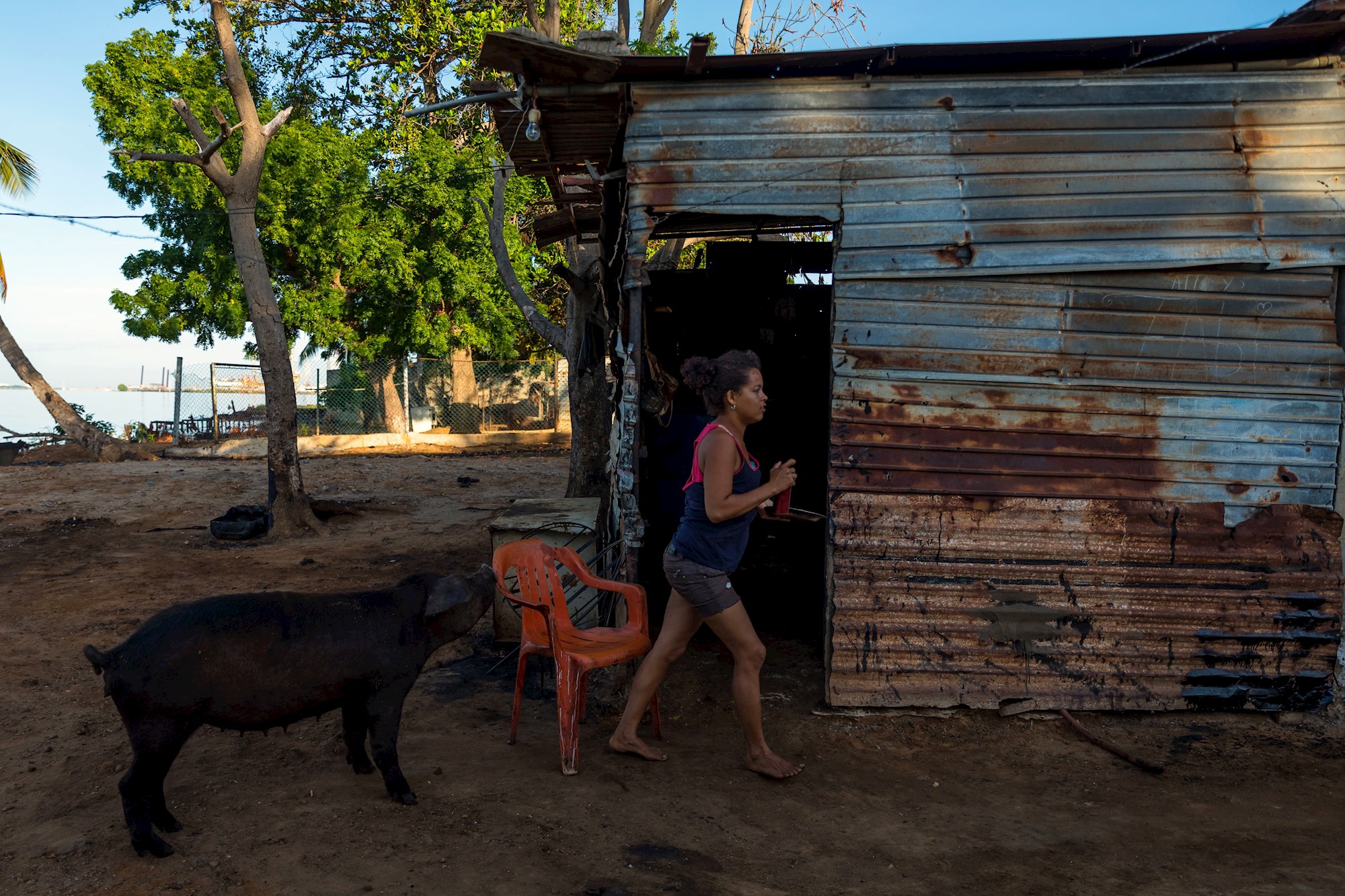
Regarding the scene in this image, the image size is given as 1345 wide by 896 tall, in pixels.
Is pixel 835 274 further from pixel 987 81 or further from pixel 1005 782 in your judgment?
pixel 1005 782

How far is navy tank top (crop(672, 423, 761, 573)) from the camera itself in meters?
3.92

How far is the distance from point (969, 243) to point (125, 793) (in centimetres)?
452

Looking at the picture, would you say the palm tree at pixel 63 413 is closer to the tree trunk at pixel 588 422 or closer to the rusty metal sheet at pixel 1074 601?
the tree trunk at pixel 588 422

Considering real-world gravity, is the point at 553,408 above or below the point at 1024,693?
above

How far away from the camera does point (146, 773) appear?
3.33m

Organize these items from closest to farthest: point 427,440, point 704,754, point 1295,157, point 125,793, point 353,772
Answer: point 125,793 < point 353,772 < point 704,754 < point 1295,157 < point 427,440

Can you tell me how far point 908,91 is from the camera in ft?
15.9

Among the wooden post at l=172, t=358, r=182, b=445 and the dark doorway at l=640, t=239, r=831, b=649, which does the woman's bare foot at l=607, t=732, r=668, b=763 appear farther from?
the wooden post at l=172, t=358, r=182, b=445

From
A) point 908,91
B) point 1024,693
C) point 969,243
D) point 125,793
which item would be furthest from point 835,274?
point 125,793

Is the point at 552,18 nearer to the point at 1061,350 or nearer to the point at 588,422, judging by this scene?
the point at 588,422

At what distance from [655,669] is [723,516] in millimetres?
884

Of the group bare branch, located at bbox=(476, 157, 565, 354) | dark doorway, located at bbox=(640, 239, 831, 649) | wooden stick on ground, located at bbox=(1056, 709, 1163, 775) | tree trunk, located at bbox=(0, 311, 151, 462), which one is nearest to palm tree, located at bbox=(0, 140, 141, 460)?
tree trunk, located at bbox=(0, 311, 151, 462)

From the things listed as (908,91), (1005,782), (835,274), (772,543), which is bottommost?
(1005,782)

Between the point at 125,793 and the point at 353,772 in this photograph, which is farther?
the point at 353,772
